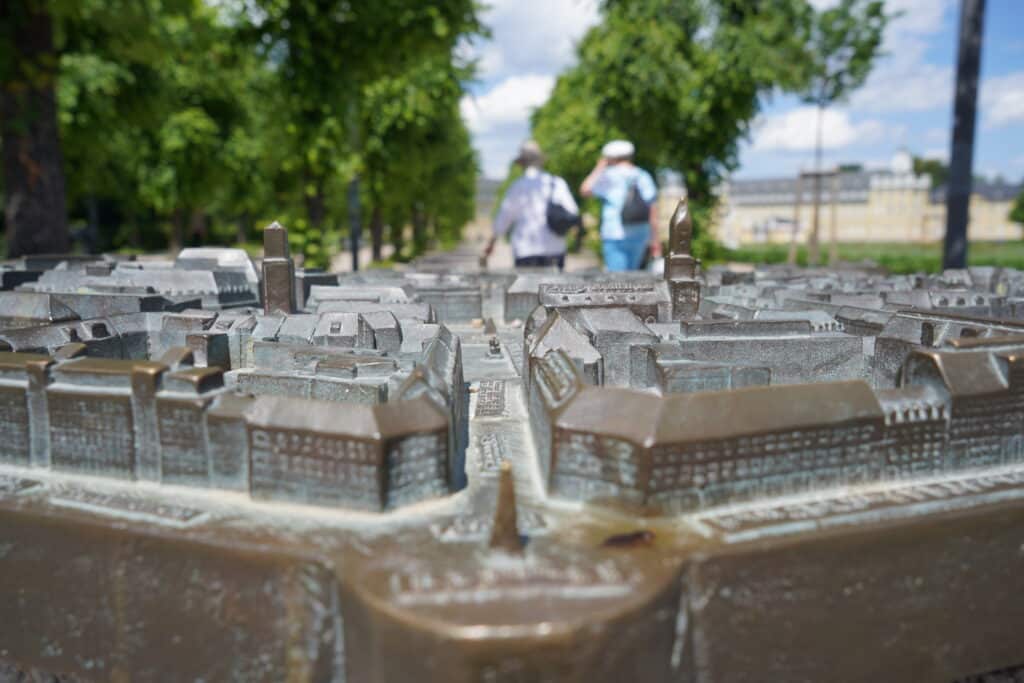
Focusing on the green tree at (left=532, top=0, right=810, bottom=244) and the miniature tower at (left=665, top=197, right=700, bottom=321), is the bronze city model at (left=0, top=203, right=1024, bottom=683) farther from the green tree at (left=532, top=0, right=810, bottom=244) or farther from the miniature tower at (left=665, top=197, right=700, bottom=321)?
the green tree at (left=532, top=0, right=810, bottom=244)

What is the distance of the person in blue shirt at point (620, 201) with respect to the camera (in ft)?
33.5

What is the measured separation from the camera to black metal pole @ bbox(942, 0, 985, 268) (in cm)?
1187

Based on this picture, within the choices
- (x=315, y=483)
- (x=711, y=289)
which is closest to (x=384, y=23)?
(x=711, y=289)

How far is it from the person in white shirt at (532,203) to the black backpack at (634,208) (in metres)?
0.69

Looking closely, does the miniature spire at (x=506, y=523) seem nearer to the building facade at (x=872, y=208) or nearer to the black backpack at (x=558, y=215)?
the black backpack at (x=558, y=215)

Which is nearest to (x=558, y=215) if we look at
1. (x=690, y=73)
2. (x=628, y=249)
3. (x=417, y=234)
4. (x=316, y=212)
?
(x=628, y=249)

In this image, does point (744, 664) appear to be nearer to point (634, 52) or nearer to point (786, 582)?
point (786, 582)

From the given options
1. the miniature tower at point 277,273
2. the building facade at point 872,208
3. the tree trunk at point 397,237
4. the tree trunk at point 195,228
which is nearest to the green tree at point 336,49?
the miniature tower at point 277,273

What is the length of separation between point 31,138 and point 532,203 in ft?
26.4

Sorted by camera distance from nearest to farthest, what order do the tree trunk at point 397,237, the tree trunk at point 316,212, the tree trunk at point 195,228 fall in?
the tree trunk at point 316,212
the tree trunk at point 397,237
the tree trunk at point 195,228

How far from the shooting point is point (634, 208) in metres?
10.3

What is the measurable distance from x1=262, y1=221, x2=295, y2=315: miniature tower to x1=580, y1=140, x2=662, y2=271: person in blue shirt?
421 cm

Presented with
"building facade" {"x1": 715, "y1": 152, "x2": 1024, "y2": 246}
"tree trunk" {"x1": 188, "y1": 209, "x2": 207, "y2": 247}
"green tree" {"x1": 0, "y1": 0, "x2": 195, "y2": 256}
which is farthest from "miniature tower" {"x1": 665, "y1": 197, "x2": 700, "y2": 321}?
"building facade" {"x1": 715, "y1": 152, "x2": 1024, "y2": 246}

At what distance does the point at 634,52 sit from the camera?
21531 mm
